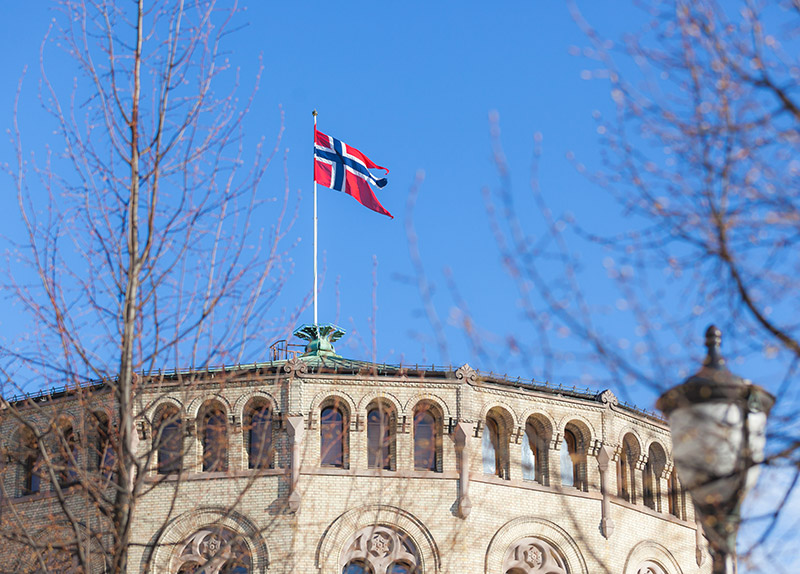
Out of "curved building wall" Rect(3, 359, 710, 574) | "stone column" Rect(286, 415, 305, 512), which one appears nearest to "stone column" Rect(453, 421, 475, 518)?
"curved building wall" Rect(3, 359, 710, 574)

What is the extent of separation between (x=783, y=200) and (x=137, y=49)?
9.85 m

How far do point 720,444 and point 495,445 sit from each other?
3345 cm

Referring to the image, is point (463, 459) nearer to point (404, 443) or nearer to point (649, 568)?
point (404, 443)

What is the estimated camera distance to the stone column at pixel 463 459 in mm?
41844

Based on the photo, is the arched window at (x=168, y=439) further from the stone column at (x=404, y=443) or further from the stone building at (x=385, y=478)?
the stone column at (x=404, y=443)

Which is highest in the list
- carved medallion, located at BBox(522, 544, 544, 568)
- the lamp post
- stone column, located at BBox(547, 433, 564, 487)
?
stone column, located at BBox(547, 433, 564, 487)

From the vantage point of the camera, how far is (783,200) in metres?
10.8

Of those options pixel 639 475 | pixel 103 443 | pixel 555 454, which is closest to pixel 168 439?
pixel 103 443

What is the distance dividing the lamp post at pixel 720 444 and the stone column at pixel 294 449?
30.9 meters

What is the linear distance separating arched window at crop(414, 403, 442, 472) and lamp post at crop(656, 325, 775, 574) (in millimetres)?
31941

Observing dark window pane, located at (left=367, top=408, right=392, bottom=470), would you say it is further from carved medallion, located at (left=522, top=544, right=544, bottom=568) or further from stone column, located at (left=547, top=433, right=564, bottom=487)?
stone column, located at (left=547, top=433, right=564, bottom=487)

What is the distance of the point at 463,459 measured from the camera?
139 feet

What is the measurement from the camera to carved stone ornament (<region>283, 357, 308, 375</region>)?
1674 inches

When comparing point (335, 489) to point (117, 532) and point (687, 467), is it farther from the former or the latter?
point (687, 467)
